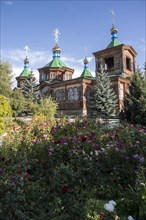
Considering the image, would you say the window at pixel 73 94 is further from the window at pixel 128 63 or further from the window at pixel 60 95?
the window at pixel 128 63

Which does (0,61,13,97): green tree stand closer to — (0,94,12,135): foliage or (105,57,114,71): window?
(105,57,114,71): window

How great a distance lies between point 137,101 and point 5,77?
2842 cm

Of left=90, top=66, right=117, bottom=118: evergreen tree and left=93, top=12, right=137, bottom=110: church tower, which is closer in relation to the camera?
left=90, top=66, right=117, bottom=118: evergreen tree

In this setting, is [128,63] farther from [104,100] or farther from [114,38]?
[104,100]

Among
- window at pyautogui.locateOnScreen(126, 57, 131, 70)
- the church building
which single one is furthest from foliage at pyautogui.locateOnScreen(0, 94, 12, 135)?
window at pyautogui.locateOnScreen(126, 57, 131, 70)

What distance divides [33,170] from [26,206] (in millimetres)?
2317

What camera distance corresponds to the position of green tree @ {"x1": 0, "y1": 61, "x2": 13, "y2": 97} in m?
38.7

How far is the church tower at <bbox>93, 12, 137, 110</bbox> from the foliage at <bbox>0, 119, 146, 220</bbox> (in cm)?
2438

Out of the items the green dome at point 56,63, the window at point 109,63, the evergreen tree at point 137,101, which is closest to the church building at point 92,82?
the window at point 109,63

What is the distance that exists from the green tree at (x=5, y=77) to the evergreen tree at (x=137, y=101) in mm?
24119

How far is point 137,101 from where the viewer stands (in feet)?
62.9

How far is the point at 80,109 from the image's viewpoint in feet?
102

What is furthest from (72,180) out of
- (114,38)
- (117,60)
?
(114,38)

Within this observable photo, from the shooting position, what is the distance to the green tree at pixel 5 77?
38.7 metres
